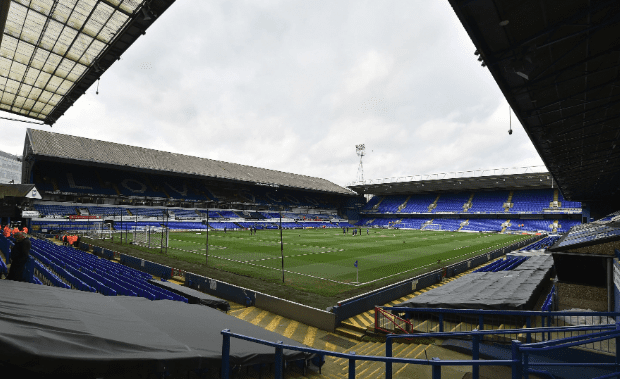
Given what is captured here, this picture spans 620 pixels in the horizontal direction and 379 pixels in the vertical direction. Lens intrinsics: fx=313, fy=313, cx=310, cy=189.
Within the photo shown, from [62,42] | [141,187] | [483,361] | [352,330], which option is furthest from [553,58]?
[141,187]

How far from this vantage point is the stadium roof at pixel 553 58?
654 cm

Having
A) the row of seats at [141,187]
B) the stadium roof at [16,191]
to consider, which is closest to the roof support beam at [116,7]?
the stadium roof at [16,191]

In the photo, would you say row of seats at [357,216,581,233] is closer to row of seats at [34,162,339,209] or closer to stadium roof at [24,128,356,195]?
stadium roof at [24,128,356,195]

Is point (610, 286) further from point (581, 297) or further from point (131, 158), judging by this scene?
point (131, 158)

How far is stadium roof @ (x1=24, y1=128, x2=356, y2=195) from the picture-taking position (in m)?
46.0

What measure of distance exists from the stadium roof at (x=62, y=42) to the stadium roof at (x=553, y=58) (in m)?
9.20

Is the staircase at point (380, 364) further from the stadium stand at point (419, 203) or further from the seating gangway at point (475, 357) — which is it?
the stadium stand at point (419, 203)

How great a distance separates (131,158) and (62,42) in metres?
48.7

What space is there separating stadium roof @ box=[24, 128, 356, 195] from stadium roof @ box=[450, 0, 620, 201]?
5201 cm

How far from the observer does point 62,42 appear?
465 inches

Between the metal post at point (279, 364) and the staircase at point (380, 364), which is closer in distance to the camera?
the metal post at point (279, 364)

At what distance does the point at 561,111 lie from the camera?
11602mm

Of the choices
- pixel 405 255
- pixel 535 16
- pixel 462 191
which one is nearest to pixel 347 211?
pixel 462 191

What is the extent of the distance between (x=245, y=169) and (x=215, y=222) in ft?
75.4
